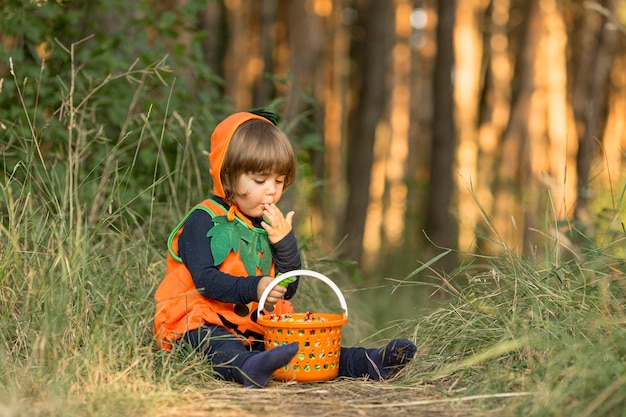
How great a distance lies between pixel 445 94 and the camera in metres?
9.52

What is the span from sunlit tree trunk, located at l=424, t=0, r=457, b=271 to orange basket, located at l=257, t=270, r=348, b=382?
6404 millimetres

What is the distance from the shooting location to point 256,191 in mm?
3475

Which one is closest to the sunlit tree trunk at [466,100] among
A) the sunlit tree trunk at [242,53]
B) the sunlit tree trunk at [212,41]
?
the sunlit tree trunk at [242,53]

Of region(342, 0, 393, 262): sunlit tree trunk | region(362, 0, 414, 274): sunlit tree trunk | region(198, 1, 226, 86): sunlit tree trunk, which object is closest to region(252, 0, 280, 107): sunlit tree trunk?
region(198, 1, 226, 86): sunlit tree trunk

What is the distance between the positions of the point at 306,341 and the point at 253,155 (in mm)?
762

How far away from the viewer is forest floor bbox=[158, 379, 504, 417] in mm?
2758

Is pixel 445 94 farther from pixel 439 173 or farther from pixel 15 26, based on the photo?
pixel 15 26

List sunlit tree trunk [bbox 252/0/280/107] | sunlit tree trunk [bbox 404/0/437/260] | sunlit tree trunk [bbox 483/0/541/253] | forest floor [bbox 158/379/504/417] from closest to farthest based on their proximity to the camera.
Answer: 1. forest floor [bbox 158/379/504/417]
2. sunlit tree trunk [bbox 252/0/280/107]
3. sunlit tree trunk [bbox 483/0/541/253]
4. sunlit tree trunk [bbox 404/0/437/260]

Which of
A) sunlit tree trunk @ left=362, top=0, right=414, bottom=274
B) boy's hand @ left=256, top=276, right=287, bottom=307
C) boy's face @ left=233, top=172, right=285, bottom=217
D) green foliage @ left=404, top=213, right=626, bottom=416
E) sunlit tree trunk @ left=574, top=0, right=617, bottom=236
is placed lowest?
sunlit tree trunk @ left=362, top=0, right=414, bottom=274

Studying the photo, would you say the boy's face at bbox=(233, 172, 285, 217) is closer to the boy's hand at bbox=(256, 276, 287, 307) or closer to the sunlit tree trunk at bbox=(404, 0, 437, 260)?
the boy's hand at bbox=(256, 276, 287, 307)

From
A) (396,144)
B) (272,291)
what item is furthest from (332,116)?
(272,291)

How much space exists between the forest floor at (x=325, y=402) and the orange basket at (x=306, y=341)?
0.18 feet

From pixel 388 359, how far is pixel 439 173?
21.3ft

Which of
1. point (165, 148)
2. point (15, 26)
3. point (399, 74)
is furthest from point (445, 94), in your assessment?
point (399, 74)
